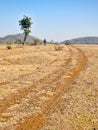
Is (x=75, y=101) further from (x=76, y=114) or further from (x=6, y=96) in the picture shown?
(x=6, y=96)

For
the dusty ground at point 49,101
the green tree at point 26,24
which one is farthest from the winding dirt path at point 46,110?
the green tree at point 26,24

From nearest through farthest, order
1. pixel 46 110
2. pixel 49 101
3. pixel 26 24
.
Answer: pixel 46 110, pixel 49 101, pixel 26 24

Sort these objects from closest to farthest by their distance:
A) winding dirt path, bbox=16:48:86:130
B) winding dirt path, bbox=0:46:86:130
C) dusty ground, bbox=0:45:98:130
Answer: winding dirt path, bbox=16:48:86:130 < dusty ground, bbox=0:45:98:130 < winding dirt path, bbox=0:46:86:130

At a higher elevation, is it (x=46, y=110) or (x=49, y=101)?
(x=49, y=101)

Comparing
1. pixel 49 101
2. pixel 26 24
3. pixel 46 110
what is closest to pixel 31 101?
pixel 49 101

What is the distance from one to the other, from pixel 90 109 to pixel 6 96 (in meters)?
5.30

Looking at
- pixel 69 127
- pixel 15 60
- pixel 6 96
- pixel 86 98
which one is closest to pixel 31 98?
pixel 6 96

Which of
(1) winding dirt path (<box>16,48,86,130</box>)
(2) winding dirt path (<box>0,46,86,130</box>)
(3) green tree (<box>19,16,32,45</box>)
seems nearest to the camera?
(1) winding dirt path (<box>16,48,86,130</box>)

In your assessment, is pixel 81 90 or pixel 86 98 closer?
pixel 86 98

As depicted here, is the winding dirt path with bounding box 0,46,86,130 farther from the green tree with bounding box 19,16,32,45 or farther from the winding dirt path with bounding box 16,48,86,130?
the green tree with bounding box 19,16,32,45

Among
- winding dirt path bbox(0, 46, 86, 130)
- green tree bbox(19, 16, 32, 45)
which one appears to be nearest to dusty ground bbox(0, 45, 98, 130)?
winding dirt path bbox(0, 46, 86, 130)

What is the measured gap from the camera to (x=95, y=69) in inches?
1265

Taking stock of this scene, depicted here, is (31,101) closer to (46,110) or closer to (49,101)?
(49,101)

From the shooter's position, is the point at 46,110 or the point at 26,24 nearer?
the point at 46,110
